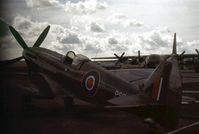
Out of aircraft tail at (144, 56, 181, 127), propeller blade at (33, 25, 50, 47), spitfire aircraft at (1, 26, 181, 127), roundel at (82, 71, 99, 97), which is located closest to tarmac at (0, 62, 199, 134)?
aircraft tail at (144, 56, 181, 127)

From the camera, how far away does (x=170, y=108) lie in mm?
6770

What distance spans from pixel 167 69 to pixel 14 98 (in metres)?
9.45

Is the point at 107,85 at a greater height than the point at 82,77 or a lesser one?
lesser

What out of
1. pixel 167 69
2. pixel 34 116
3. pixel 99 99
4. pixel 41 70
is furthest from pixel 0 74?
pixel 167 69

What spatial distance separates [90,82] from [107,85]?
822 millimetres

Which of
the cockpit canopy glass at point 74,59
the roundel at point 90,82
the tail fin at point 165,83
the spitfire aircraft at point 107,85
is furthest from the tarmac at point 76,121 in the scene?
the cockpit canopy glass at point 74,59

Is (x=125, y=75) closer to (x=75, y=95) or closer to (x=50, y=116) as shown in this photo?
(x=75, y=95)

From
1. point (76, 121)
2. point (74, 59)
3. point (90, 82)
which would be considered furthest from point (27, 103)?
point (90, 82)

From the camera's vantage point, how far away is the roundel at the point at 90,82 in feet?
30.4

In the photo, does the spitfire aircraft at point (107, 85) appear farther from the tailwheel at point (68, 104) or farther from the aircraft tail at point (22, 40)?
the aircraft tail at point (22, 40)

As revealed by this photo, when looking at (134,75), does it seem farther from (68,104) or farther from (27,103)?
(27,103)

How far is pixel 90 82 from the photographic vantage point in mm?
9492

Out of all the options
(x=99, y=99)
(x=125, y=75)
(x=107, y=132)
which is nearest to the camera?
(x=107, y=132)

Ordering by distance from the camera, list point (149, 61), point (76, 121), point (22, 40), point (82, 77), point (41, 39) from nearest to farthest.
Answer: point (76, 121) → point (82, 77) → point (22, 40) → point (41, 39) → point (149, 61)
